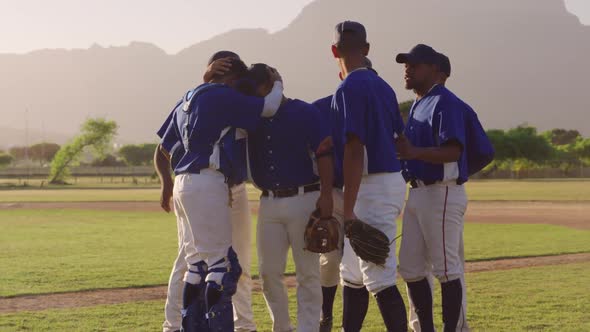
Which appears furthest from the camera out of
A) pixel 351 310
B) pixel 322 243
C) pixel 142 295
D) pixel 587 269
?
pixel 587 269

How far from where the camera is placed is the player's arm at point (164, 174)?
245 inches

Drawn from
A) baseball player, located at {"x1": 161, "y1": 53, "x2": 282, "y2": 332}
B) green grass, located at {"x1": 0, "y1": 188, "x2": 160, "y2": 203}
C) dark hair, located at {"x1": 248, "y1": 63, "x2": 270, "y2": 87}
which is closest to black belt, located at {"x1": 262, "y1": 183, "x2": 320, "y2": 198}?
baseball player, located at {"x1": 161, "y1": 53, "x2": 282, "y2": 332}

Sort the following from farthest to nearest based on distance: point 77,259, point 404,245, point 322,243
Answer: point 77,259 → point 404,245 → point 322,243

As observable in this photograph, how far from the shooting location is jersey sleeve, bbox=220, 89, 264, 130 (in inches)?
193

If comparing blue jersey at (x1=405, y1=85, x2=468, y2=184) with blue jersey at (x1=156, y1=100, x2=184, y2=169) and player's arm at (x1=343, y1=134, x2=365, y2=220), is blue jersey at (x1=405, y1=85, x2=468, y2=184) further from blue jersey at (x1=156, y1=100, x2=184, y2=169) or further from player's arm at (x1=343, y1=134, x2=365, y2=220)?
blue jersey at (x1=156, y1=100, x2=184, y2=169)

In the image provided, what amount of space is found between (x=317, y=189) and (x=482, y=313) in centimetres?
325

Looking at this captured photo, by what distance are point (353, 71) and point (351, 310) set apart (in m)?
1.75

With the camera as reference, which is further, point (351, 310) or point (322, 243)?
point (351, 310)

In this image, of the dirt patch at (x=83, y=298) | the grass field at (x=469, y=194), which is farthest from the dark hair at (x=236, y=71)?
the grass field at (x=469, y=194)

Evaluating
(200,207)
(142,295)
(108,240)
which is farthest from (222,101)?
(108,240)

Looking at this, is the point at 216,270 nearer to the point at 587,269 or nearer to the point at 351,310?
the point at 351,310

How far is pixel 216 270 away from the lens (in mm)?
4945

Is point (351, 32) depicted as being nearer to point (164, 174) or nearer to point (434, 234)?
point (434, 234)

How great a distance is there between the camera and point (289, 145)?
5.12 metres
